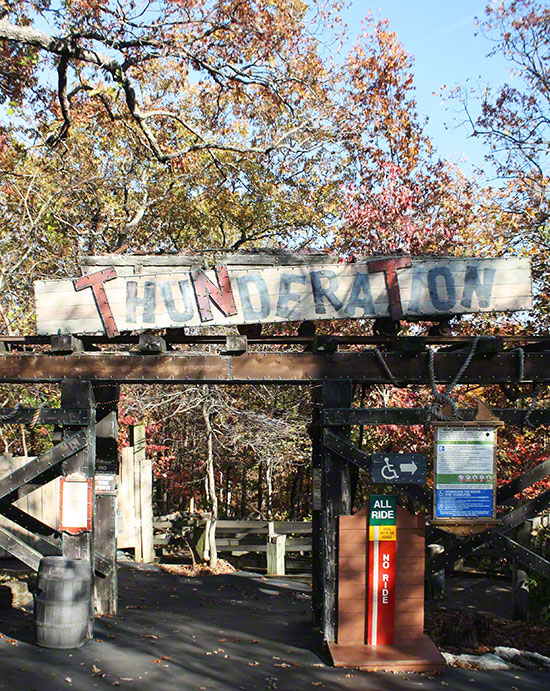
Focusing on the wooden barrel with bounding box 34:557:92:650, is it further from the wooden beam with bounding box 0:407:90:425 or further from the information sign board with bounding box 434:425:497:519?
the information sign board with bounding box 434:425:497:519

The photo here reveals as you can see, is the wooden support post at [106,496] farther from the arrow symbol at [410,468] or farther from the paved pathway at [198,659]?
the arrow symbol at [410,468]

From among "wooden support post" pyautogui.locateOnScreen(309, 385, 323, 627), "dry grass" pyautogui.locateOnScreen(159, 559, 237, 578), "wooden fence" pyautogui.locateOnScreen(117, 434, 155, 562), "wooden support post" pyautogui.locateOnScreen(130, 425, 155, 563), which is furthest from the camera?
"wooden support post" pyautogui.locateOnScreen(130, 425, 155, 563)

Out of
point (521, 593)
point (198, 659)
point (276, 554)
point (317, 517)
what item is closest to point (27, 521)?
point (198, 659)

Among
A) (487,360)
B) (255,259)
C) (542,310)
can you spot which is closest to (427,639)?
(487,360)

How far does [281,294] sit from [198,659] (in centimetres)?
401

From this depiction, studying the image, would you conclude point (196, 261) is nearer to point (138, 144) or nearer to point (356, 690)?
point (356, 690)

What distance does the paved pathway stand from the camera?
21.3 ft

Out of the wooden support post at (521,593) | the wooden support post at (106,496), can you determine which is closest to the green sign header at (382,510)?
the wooden support post at (521,593)

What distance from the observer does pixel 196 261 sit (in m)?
7.80

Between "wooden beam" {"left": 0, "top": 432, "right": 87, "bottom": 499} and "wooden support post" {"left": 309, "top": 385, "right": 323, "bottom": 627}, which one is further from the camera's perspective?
"wooden support post" {"left": 309, "top": 385, "right": 323, "bottom": 627}

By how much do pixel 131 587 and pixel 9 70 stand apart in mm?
11290

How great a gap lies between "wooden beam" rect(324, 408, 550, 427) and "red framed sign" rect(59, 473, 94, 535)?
9.40 feet

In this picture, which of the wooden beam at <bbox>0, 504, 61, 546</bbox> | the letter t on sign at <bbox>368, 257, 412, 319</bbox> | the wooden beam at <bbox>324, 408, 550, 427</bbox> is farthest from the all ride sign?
the wooden beam at <bbox>0, 504, 61, 546</bbox>

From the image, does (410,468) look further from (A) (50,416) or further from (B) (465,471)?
(A) (50,416)
